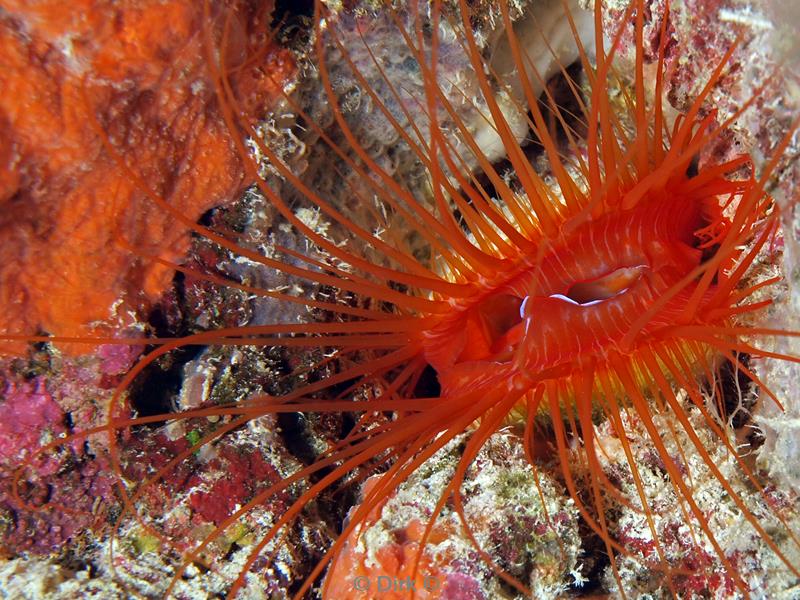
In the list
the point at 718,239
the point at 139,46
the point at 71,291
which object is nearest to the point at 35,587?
the point at 71,291

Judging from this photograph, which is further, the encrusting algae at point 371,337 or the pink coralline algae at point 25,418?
the pink coralline algae at point 25,418

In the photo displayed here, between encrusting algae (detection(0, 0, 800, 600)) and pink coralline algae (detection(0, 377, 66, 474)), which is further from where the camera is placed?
pink coralline algae (detection(0, 377, 66, 474))

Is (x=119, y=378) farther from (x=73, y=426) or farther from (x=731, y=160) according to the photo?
(x=731, y=160)

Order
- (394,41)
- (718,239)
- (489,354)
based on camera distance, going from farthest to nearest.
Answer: (489,354)
(394,41)
(718,239)

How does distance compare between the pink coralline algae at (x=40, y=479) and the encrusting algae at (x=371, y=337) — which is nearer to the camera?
the encrusting algae at (x=371, y=337)

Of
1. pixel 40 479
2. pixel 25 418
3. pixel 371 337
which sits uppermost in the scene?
pixel 25 418

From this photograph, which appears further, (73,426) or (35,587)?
(73,426)

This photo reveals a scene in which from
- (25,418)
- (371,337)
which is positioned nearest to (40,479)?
(25,418)

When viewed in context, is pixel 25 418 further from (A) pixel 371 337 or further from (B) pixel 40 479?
(A) pixel 371 337
